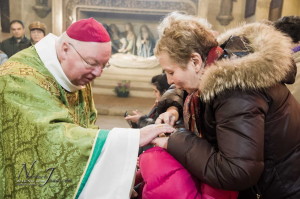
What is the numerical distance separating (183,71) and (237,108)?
1.31ft

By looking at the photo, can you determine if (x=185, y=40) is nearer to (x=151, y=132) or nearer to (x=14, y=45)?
(x=151, y=132)

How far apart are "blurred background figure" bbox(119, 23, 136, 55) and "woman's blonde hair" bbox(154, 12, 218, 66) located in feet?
35.6

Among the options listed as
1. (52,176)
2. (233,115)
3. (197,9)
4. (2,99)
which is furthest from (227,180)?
(197,9)

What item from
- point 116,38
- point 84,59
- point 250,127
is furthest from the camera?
point 116,38

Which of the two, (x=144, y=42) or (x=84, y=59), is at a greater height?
(x=84, y=59)

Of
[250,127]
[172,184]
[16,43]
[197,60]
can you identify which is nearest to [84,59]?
[197,60]

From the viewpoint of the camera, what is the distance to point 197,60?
147 cm

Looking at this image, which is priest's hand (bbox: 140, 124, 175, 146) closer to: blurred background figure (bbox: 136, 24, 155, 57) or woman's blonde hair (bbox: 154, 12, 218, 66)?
woman's blonde hair (bbox: 154, 12, 218, 66)

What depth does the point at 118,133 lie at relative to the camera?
1.53 meters

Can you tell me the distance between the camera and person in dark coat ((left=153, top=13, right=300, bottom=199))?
3.88 feet

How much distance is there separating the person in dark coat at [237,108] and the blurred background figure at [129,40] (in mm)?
10804

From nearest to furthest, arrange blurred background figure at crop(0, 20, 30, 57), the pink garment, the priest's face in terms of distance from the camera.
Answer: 1. the pink garment
2. the priest's face
3. blurred background figure at crop(0, 20, 30, 57)

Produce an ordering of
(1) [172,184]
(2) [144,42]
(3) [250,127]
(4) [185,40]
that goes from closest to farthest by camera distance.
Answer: (3) [250,127] → (1) [172,184] → (4) [185,40] → (2) [144,42]

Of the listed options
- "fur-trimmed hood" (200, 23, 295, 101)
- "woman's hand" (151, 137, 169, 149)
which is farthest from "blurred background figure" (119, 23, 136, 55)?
"fur-trimmed hood" (200, 23, 295, 101)
